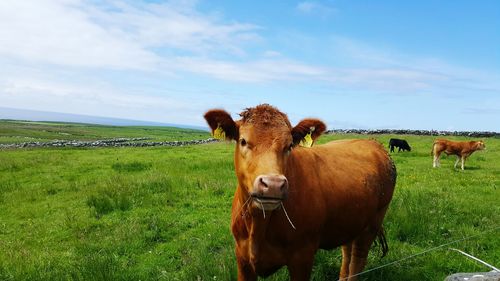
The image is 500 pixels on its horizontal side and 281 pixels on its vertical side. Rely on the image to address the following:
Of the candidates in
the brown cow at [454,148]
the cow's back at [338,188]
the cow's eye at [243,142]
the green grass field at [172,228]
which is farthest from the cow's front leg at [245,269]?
the brown cow at [454,148]

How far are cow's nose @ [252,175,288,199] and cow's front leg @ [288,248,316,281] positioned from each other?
1.37 meters

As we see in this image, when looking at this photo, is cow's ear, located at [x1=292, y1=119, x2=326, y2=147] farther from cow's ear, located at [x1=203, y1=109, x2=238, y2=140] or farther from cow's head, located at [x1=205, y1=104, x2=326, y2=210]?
cow's ear, located at [x1=203, y1=109, x2=238, y2=140]

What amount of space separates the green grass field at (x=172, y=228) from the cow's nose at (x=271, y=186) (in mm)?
2614

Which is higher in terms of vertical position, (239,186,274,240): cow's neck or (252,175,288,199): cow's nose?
(252,175,288,199): cow's nose

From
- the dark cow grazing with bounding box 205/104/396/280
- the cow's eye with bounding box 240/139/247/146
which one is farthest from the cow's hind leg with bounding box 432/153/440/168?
the cow's eye with bounding box 240/139/247/146

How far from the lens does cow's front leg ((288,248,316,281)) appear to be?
4.72 meters

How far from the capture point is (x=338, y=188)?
548 cm

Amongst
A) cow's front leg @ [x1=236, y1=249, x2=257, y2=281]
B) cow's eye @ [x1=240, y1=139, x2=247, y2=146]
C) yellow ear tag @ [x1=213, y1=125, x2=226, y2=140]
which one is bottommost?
cow's front leg @ [x1=236, y1=249, x2=257, y2=281]

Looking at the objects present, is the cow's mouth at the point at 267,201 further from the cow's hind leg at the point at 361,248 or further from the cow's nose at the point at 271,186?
the cow's hind leg at the point at 361,248

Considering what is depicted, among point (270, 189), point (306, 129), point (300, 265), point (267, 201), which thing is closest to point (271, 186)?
point (270, 189)

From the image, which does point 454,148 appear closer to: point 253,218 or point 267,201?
point 253,218

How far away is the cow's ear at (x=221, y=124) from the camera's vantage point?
4590 mm

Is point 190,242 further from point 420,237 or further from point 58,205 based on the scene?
point 58,205

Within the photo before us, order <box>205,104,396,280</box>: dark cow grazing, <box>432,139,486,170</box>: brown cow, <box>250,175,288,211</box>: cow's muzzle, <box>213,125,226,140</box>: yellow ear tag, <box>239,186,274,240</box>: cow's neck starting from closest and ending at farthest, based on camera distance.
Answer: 1. <box>250,175,288,211</box>: cow's muzzle
2. <box>205,104,396,280</box>: dark cow grazing
3. <box>239,186,274,240</box>: cow's neck
4. <box>213,125,226,140</box>: yellow ear tag
5. <box>432,139,486,170</box>: brown cow
